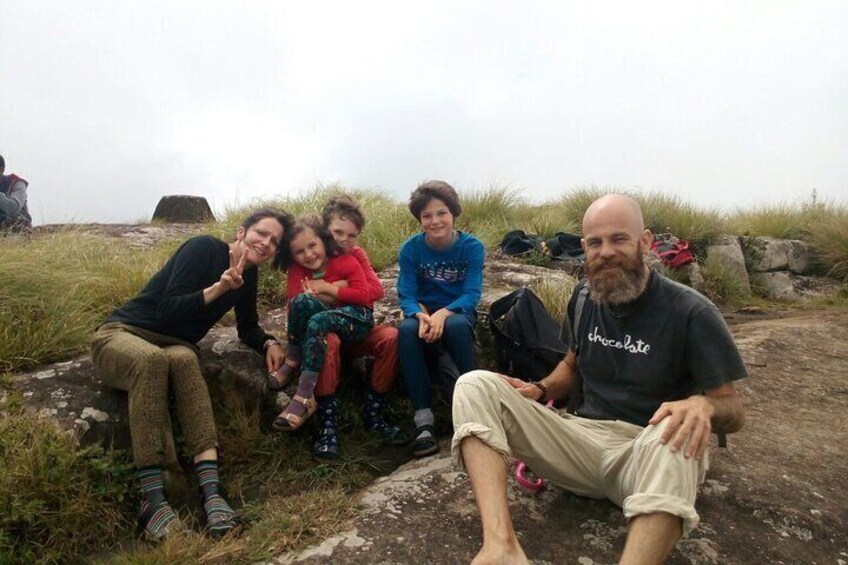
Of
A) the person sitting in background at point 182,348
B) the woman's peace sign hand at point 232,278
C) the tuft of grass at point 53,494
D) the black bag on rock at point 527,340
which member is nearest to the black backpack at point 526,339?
the black bag on rock at point 527,340

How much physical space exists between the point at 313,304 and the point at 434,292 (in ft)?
3.01

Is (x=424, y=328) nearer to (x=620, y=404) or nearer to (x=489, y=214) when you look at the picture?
(x=620, y=404)

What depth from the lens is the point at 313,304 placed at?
351cm

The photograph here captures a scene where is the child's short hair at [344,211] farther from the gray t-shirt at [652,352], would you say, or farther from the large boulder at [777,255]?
the large boulder at [777,255]

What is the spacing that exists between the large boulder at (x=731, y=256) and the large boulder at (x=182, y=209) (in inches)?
318

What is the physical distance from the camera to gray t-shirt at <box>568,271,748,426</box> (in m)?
2.30

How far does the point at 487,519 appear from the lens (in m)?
2.08

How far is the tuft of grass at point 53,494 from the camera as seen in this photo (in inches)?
101

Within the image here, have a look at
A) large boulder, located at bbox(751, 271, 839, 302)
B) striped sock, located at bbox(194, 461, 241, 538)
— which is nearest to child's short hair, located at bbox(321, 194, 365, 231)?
striped sock, located at bbox(194, 461, 241, 538)

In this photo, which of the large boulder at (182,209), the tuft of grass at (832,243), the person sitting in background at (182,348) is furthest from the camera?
the large boulder at (182,209)

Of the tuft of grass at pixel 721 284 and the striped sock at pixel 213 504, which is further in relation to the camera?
the tuft of grass at pixel 721 284

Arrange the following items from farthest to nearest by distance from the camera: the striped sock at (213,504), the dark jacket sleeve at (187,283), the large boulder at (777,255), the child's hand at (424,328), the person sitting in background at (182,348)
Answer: the large boulder at (777,255), the child's hand at (424,328), the dark jacket sleeve at (187,283), the person sitting in background at (182,348), the striped sock at (213,504)

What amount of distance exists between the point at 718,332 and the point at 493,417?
0.93 m

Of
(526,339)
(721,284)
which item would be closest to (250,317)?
(526,339)
